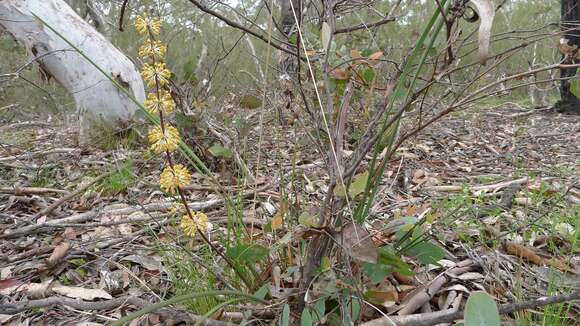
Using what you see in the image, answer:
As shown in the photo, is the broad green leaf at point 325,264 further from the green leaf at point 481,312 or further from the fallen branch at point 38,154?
the fallen branch at point 38,154

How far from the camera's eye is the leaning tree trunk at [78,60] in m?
2.95

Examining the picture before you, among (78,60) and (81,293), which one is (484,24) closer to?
(81,293)

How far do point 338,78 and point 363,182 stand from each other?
561mm

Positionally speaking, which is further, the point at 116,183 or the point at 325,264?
the point at 116,183

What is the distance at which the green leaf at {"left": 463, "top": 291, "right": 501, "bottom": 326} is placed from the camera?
577 millimetres

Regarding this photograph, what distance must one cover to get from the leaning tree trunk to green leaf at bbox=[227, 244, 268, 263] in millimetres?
2287

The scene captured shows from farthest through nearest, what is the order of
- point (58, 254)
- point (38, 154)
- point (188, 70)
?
point (38, 154) < point (188, 70) < point (58, 254)

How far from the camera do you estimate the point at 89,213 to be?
164cm

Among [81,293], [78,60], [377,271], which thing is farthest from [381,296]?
[78,60]

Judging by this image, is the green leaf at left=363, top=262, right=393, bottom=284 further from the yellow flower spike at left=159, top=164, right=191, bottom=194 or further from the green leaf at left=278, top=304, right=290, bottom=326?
the yellow flower spike at left=159, top=164, right=191, bottom=194

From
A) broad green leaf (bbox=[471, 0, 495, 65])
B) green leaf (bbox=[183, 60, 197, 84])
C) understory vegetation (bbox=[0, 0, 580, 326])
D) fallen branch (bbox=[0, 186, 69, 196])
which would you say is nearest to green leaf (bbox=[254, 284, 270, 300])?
understory vegetation (bbox=[0, 0, 580, 326])

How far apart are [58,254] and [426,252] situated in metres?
1.07

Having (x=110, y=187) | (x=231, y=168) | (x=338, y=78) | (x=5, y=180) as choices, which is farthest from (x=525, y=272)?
(x=5, y=180)

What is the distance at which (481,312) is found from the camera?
58 centimetres
